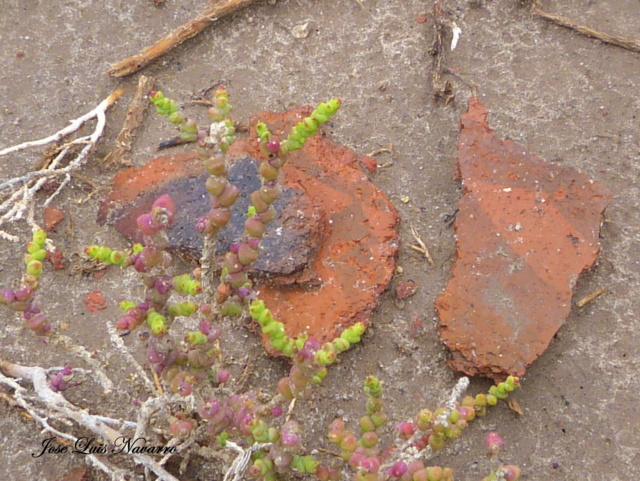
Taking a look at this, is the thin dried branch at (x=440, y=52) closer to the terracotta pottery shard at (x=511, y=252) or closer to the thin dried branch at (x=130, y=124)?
the terracotta pottery shard at (x=511, y=252)

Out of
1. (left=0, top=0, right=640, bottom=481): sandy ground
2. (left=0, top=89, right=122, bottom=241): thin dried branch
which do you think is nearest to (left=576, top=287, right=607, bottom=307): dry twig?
(left=0, top=0, right=640, bottom=481): sandy ground

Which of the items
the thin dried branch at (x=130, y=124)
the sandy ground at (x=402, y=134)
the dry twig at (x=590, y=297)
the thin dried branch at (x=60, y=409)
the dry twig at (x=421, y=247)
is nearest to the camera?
the thin dried branch at (x=60, y=409)

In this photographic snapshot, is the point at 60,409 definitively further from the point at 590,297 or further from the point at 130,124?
the point at 590,297

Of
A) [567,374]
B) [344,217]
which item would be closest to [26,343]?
[344,217]

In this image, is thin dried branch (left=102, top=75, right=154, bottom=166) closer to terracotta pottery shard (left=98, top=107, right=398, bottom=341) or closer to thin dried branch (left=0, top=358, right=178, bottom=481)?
terracotta pottery shard (left=98, top=107, right=398, bottom=341)

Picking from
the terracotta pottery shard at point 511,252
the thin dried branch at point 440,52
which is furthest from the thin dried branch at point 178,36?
the terracotta pottery shard at point 511,252

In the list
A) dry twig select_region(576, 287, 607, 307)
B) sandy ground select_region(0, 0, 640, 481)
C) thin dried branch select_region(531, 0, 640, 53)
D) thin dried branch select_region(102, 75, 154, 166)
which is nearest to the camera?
sandy ground select_region(0, 0, 640, 481)

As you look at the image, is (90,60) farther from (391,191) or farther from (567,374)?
(567,374)
